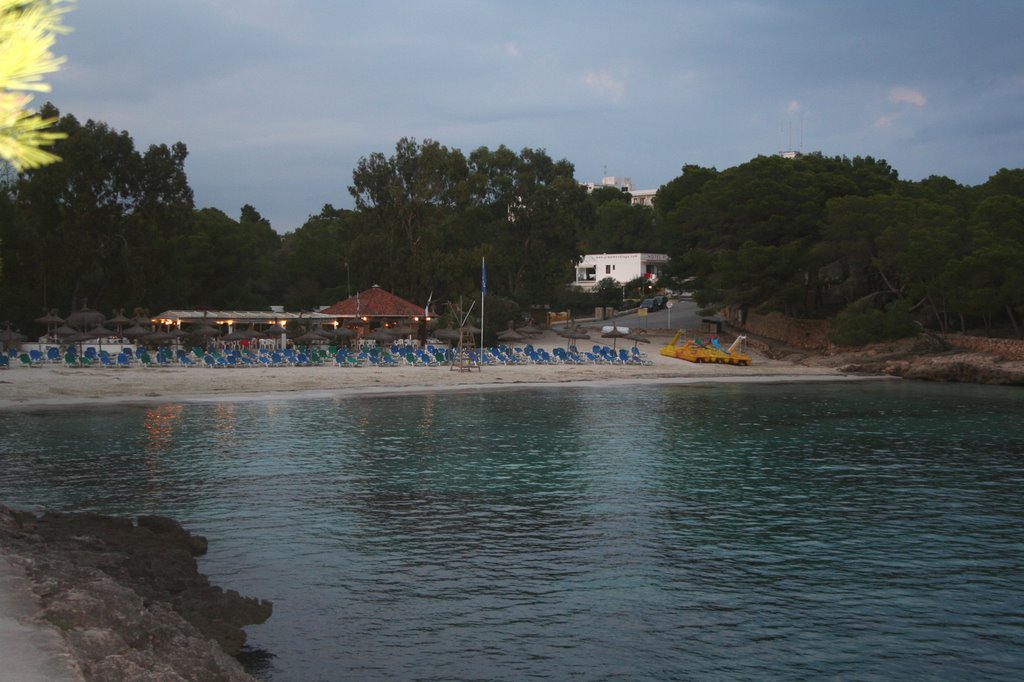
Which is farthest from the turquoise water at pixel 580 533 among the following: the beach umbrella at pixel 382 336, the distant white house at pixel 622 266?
the distant white house at pixel 622 266

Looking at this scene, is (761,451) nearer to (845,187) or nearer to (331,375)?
(331,375)

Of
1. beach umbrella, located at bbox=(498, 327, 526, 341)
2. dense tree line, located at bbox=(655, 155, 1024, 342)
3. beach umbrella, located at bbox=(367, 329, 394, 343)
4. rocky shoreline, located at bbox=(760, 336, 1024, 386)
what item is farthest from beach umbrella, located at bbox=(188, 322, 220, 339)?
rocky shoreline, located at bbox=(760, 336, 1024, 386)

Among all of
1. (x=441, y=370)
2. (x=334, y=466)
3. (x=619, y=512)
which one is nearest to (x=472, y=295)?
(x=441, y=370)

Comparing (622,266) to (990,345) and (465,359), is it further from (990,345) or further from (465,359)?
(465,359)

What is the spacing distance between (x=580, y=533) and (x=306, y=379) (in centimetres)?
2235

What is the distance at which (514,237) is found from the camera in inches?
2454

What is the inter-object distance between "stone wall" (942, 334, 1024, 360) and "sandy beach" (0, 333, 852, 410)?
6292 millimetres

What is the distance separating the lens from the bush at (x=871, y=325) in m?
44.4

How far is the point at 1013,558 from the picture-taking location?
38.0ft

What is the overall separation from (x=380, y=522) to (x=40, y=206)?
44.3 metres

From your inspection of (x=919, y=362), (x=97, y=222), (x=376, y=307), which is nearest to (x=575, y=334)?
(x=376, y=307)

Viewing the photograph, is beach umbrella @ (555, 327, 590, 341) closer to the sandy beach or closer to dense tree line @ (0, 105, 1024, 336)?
dense tree line @ (0, 105, 1024, 336)

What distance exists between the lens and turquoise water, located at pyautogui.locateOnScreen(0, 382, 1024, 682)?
848 cm

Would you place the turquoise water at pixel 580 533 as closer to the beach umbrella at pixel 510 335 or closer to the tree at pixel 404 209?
the beach umbrella at pixel 510 335
